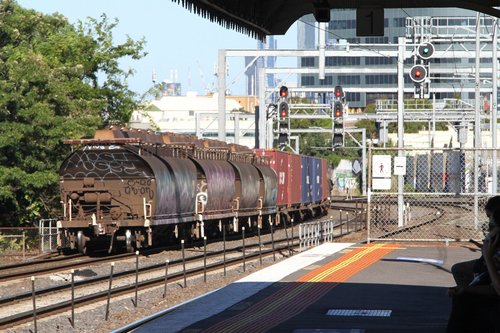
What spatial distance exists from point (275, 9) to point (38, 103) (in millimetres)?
25821

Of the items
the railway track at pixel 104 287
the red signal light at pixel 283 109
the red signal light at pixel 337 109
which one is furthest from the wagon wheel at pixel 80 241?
the red signal light at pixel 337 109

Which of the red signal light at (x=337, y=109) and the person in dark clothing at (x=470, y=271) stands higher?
the red signal light at (x=337, y=109)

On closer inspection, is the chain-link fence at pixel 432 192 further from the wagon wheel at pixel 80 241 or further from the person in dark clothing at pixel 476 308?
the person in dark clothing at pixel 476 308

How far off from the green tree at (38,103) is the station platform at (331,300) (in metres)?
15.9

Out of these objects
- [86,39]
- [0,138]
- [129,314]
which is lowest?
[129,314]

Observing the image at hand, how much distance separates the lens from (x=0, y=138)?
3644 centimetres

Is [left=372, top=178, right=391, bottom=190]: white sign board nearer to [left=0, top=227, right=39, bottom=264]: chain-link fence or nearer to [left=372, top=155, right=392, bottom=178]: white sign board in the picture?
[left=372, top=155, right=392, bottom=178]: white sign board

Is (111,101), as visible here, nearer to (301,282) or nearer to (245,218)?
(245,218)

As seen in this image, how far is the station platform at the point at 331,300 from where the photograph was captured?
13953 millimetres

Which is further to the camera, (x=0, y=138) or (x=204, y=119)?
(x=204, y=119)

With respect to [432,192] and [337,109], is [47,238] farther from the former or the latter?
[337,109]

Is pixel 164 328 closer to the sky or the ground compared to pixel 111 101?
closer to the ground

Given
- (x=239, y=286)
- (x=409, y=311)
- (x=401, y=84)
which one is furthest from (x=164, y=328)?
(x=401, y=84)

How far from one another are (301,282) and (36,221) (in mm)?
23895
